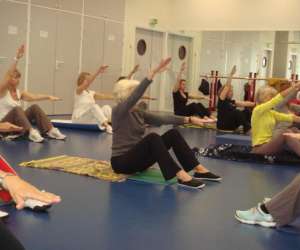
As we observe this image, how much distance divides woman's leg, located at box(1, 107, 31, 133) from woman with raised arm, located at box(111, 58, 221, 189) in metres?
2.32

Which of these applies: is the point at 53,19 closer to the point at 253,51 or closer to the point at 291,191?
the point at 253,51

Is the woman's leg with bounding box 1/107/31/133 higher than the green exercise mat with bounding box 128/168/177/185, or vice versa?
the woman's leg with bounding box 1/107/31/133

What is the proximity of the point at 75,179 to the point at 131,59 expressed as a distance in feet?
27.5

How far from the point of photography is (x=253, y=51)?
37.2 ft

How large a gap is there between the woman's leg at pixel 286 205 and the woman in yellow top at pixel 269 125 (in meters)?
2.25

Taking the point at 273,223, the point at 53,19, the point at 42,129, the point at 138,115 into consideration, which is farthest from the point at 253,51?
the point at 273,223

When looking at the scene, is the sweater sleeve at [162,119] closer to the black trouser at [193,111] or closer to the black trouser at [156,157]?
the black trouser at [156,157]

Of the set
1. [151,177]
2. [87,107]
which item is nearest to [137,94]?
[151,177]

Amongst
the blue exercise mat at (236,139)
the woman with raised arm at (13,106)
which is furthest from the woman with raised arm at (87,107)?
the blue exercise mat at (236,139)

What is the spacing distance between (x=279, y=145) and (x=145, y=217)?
263cm

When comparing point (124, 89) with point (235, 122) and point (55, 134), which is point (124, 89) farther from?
point (235, 122)

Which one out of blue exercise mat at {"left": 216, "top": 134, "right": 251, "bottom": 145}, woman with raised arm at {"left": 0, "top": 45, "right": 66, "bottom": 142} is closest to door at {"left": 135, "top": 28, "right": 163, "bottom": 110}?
blue exercise mat at {"left": 216, "top": 134, "right": 251, "bottom": 145}

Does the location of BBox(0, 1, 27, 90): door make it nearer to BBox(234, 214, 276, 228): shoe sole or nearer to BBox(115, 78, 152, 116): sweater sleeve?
BBox(115, 78, 152, 116): sweater sleeve

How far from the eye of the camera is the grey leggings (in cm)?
518
